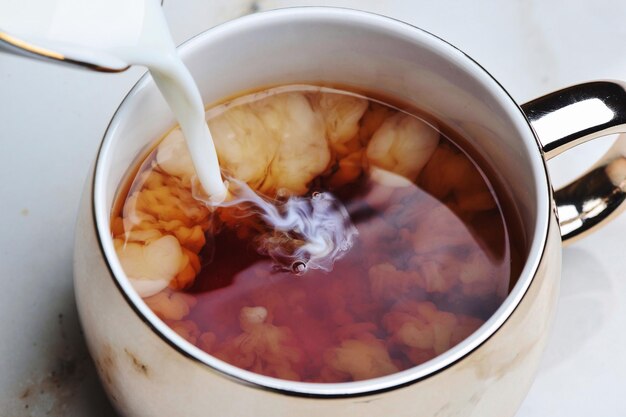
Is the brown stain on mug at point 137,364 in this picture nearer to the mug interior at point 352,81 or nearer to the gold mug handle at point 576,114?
the mug interior at point 352,81

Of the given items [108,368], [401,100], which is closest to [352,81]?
[401,100]

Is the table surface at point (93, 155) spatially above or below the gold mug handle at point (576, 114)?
below

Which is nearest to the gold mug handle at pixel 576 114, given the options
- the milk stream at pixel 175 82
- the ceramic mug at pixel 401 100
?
the ceramic mug at pixel 401 100

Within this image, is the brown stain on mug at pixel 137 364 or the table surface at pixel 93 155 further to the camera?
the table surface at pixel 93 155

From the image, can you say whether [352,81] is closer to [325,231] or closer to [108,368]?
[325,231]

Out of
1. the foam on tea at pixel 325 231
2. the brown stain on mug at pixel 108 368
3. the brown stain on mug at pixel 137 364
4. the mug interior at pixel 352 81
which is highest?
the mug interior at pixel 352 81
